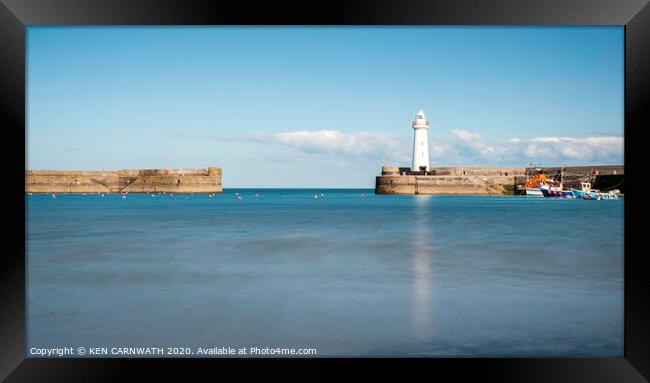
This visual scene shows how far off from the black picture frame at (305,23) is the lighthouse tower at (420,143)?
47478mm

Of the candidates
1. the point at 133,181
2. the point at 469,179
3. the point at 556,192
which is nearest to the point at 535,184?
the point at 556,192

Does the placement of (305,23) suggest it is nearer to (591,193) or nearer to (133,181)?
(591,193)

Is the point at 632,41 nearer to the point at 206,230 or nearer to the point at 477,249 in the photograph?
the point at 477,249

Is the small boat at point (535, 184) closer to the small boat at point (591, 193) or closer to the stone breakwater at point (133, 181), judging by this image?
the small boat at point (591, 193)

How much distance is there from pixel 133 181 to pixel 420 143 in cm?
3564

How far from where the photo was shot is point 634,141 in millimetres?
2730

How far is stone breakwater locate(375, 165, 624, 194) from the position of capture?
168ft

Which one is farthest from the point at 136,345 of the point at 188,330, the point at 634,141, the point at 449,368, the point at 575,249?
the point at 575,249

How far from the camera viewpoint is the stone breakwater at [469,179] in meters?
51.1

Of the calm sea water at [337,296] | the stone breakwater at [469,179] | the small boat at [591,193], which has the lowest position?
the calm sea water at [337,296]

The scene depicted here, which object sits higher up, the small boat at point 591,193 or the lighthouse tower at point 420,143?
the lighthouse tower at point 420,143

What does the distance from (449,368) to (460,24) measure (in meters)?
1.76

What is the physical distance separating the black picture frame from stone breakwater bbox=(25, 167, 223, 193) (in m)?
61.9

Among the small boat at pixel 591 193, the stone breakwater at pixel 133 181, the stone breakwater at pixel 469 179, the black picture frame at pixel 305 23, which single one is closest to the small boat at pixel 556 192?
the small boat at pixel 591 193
